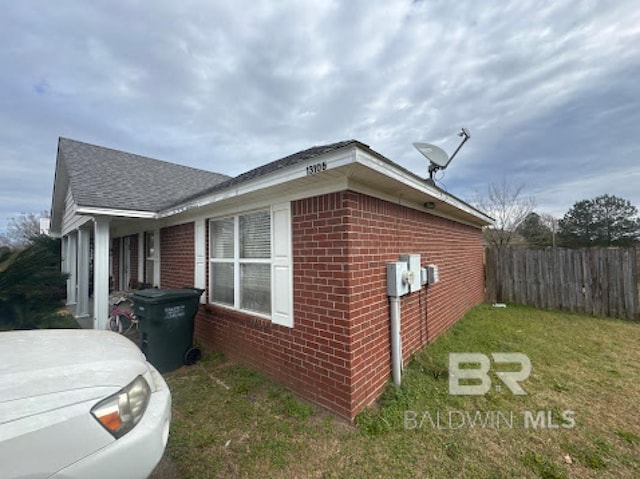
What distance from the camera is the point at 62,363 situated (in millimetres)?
1562

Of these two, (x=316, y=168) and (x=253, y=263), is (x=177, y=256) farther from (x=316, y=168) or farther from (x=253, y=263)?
(x=316, y=168)

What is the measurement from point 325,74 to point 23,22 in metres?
5.48

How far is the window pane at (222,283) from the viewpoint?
456cm

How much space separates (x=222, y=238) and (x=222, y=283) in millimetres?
800

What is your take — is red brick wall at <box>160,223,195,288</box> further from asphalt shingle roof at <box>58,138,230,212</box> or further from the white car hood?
the white car hood

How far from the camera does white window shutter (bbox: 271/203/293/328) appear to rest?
3453 mm

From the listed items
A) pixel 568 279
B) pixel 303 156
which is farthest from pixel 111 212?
pixel 568 279

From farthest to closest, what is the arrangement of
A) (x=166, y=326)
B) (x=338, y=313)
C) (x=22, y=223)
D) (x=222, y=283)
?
(x=22, y=223)
(x=222, y=283)
(x=166, y=326)
(x=338, y=313)

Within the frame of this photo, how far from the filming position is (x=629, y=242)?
19.7 metres

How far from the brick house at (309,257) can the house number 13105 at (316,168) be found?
2cm

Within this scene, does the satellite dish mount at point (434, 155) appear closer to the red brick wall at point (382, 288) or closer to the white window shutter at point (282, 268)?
the red brick wall at point (382, 288)

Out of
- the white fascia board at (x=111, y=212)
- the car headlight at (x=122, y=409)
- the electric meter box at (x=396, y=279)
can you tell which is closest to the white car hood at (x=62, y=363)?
the car headlight at (x=122, y=409)

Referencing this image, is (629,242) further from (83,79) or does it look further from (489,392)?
(83,79)

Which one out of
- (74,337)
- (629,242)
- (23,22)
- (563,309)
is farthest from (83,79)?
(629,242)
